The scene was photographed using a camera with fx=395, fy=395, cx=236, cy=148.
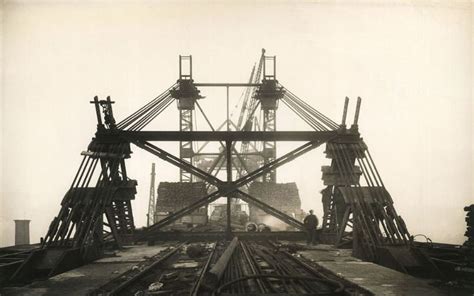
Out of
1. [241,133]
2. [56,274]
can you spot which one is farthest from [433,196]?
[56,274]

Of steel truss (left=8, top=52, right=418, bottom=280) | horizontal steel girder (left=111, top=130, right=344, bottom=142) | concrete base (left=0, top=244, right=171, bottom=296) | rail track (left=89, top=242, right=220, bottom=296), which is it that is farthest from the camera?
horizontal steel girder (left=111, top=130, right=344, bottom=142)

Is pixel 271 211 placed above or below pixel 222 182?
below

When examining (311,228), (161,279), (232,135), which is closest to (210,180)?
(232,135)

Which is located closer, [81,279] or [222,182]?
[81,279]

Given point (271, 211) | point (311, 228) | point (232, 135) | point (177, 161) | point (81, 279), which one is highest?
point (232, 135)

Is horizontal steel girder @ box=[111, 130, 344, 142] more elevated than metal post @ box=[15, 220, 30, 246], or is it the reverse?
horizontal steel girder @ box=[111, 130, 344, 142]

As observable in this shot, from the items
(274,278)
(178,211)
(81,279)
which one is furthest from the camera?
(178,211)

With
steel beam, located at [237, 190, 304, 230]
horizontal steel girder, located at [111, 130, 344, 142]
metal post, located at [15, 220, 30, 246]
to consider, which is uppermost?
horizontal steel girder, located at [111, 130, 344, 142]

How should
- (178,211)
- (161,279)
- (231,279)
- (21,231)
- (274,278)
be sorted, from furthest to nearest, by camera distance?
(21,231), (178,211), (274,278), (161,279), (231,279)

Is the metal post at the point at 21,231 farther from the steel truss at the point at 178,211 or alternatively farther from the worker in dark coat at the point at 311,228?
the worker in dark coat at the point at 311,228

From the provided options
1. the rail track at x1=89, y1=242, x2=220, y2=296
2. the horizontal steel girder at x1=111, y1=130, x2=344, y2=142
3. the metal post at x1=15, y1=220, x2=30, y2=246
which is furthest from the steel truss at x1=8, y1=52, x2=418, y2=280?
the metal post at x1=15, y1=220, x2=30, y2=246

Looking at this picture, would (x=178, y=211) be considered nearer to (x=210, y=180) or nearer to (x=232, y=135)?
(x=210, y=180)

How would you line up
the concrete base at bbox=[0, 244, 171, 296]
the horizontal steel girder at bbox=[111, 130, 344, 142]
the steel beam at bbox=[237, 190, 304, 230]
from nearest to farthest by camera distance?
the concrete base at bbox=[0, 244, 171, 296] < the horizontal steel girder at bbox=[111, 130, 344, 142] < the steel beam at bbox=[237, 190, 304, 230]

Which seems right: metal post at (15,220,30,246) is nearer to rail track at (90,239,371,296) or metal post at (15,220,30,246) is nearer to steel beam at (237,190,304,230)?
rail track at (90,239,371,296)
